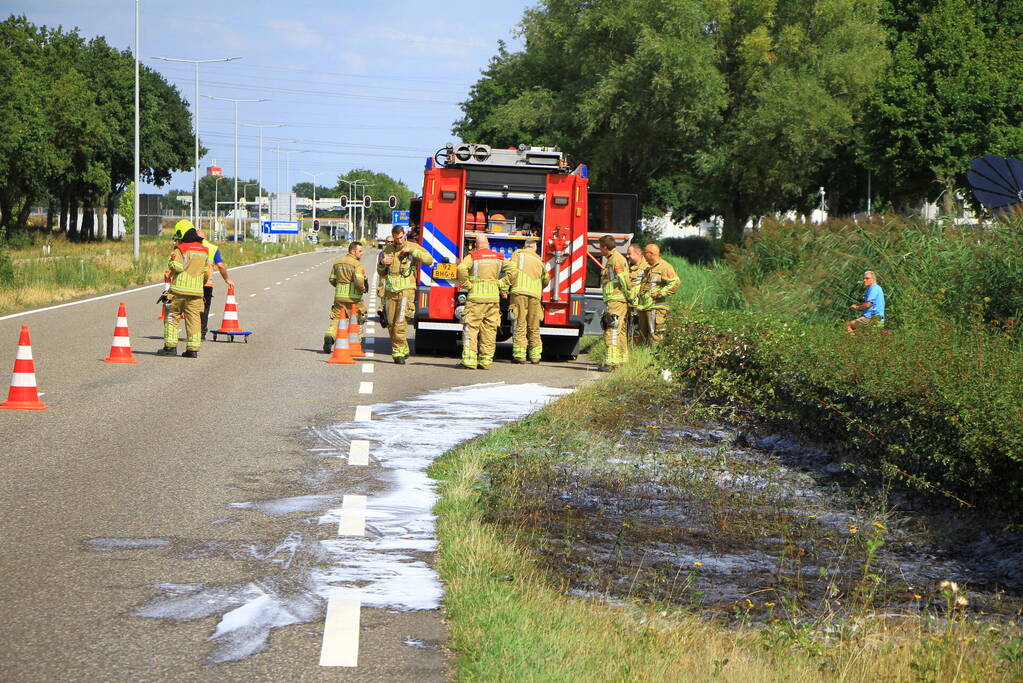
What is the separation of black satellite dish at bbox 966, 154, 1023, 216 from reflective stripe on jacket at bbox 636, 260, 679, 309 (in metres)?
4.81

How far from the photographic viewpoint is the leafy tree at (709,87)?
1704 inches

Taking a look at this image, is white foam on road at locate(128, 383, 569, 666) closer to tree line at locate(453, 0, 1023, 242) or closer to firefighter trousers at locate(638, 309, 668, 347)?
firefighter trousers at locate(638, 309, 668, 347)

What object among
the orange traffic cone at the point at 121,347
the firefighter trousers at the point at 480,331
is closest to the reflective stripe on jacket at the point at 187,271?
the orange traffic cone at the point at 121,347

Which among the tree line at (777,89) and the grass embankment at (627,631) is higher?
the tree line at (777,89)

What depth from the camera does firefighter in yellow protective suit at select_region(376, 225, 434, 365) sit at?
1730 centimetres

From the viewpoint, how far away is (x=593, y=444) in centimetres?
1050

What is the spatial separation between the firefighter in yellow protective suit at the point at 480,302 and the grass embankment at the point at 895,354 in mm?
2710

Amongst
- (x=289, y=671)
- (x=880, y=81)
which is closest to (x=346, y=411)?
(x=289, y=671)

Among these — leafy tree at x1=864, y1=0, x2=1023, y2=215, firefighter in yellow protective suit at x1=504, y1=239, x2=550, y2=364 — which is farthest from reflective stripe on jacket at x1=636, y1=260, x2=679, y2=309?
leafy tree at x1=864, y1=0, x2=1023, y2=215

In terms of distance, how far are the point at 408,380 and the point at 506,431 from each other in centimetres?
476

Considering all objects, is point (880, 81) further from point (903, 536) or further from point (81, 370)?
point (903, 536)

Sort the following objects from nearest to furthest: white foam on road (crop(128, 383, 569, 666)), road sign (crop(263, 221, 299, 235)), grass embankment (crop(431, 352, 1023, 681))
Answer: grass embankment (crop(431, 352, 1023, 681))
white foam on road (crop(128, 383, 569, 666))
road sign (crop(263, 221, 299, 235))

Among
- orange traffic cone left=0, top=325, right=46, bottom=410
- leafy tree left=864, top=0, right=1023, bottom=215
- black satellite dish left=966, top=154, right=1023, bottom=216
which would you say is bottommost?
orange traffic cone left=0, top=325, right=46, bottom=410

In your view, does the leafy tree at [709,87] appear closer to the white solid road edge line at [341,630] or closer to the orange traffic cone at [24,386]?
the orange traffic cone at [24,386]
